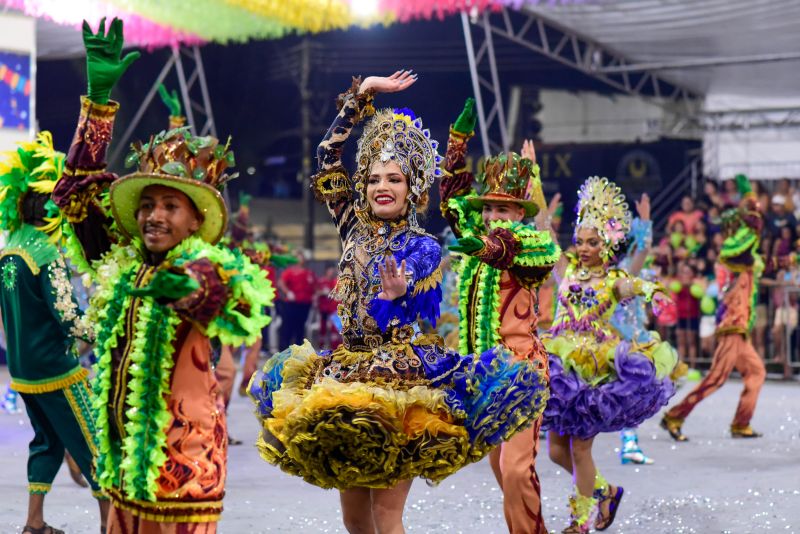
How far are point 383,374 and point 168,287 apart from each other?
1.44 meters

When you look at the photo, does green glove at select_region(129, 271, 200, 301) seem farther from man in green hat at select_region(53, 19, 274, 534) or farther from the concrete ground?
the concrete ground

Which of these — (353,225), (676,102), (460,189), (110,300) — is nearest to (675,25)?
(676,102)

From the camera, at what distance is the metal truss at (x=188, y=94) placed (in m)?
20.4

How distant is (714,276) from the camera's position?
1678cm

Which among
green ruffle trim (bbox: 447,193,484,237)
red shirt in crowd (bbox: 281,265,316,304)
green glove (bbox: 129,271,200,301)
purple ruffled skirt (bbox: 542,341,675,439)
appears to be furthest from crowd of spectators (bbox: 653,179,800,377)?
green glove (bbox: 129,271,200,301)

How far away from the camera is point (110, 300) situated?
4.31m

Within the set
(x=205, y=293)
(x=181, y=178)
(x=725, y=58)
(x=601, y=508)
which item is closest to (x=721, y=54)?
Result: (x=725, y=58)

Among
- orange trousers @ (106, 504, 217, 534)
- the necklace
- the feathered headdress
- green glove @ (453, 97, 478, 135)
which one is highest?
green glove @ (453, 97, 478, 135)

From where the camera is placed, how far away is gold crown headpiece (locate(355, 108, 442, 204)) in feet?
17.3

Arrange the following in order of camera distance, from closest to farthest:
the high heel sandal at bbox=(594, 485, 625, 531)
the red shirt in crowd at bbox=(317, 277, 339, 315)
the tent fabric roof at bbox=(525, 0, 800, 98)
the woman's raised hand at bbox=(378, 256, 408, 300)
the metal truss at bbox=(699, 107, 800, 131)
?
the woman's raised hand at bbox=(378, 256, 408, 300), the high heel sandal at bbox=(594, 485, 625, 531), the tent fabric roof at bbox=(525, 0, 800, 98), the red shirt in crowd at bbox=(317, 277, 339, 315), the metal truss at bbox=(699, 107, 800, 131)

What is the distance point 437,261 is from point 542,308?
18.6 feet

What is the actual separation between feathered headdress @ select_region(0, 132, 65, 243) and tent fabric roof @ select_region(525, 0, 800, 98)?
12575 mm

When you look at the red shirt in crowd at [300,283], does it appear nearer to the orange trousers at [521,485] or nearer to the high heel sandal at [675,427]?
the high heel sandal at [675,427]

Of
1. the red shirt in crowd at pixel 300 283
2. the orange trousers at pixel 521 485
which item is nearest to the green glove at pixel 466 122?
the orange trousers at pixel 521 485
